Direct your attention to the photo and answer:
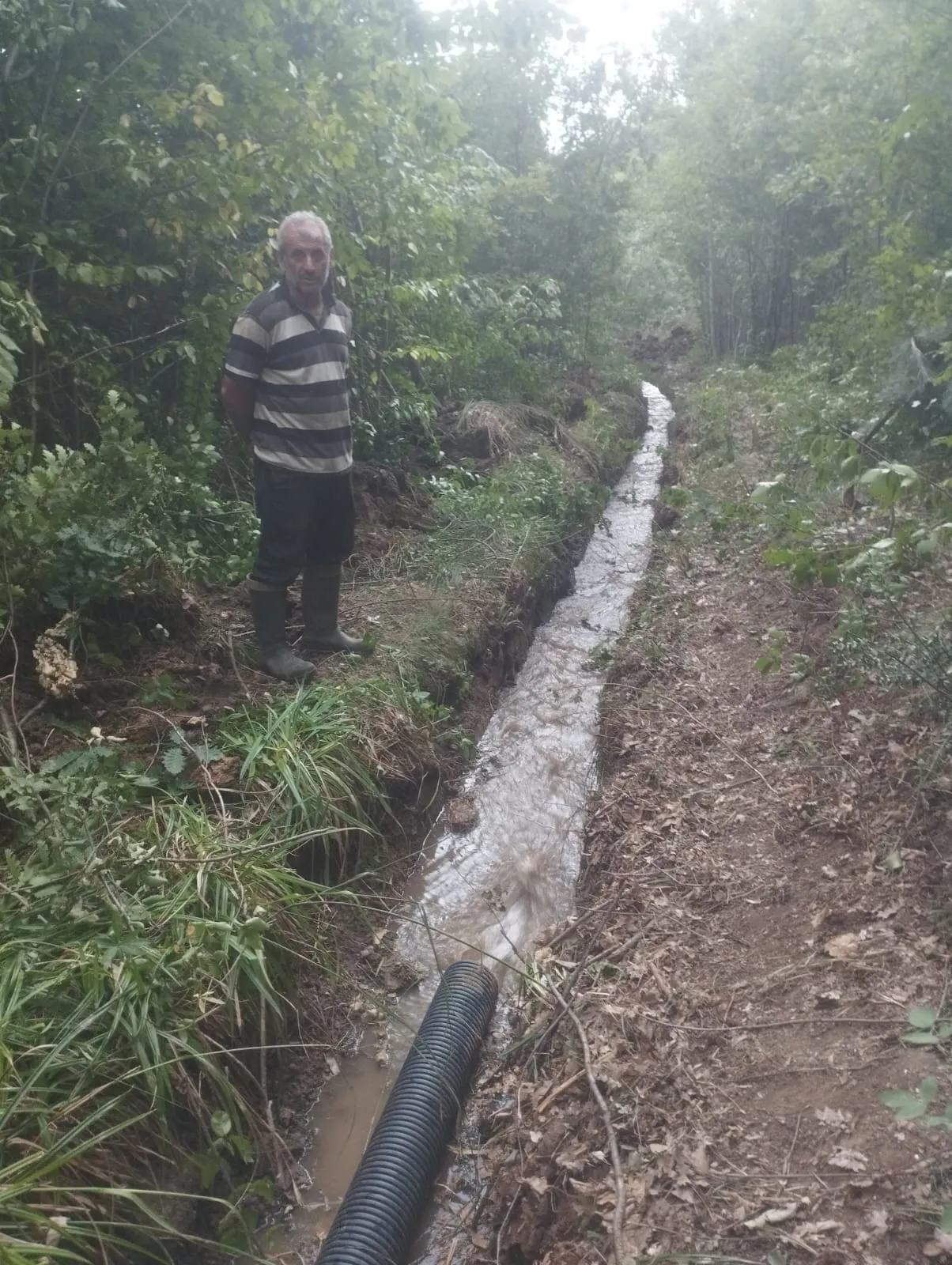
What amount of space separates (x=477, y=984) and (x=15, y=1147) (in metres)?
1.75

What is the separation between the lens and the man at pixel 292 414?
4.01 m

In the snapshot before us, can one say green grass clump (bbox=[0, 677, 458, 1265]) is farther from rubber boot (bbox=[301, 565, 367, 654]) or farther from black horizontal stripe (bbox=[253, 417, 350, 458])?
black horizontal stripe (bbox=[253, 417, 350, 458])

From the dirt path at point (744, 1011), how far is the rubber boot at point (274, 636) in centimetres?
182

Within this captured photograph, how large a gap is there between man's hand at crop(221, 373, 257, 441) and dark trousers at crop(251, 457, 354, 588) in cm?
19

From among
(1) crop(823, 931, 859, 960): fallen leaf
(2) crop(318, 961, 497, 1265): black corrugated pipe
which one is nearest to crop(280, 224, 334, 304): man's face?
(2) crop(318, 961, 497, 1265): black corrugated pipe

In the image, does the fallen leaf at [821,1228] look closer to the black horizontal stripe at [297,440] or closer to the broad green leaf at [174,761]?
the broad green leaf at [174,761]

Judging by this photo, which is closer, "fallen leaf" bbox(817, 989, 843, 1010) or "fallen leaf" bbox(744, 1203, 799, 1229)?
"fallen leaf" bbox(744, 1203, 799, 1229)

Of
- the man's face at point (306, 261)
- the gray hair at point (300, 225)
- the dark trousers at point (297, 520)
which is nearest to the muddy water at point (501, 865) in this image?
the dark trousers at point (297, 520)

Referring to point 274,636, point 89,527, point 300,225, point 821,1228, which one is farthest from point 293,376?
point 821,1228

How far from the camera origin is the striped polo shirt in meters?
4.02

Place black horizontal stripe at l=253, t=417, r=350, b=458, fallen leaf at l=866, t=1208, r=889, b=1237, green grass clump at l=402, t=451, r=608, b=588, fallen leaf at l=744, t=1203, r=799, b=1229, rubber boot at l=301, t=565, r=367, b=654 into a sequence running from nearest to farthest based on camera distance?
fallen leaf at l=866, t=1208, r=889, b=1237, fallen leaf at l=744, t=1203, r=799, b=1229, black horizontal stripe at l=253, t=417, r=350, b=458, rubber boot at l=301, t=565, r=367, b=654, green grass clump at l=402, t=451, r=608, b=588

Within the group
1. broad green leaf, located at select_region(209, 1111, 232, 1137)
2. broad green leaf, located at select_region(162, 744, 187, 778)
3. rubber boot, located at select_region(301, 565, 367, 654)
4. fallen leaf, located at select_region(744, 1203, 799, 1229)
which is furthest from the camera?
rubber boot, located at select_region(301, 565, 367, 654)

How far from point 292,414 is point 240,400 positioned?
26 cm

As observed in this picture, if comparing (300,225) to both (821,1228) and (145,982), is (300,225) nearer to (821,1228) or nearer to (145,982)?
(145,982)
